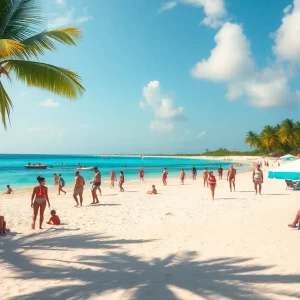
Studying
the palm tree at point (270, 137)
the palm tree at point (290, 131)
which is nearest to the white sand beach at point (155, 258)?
the palm tree at point (290, 131)

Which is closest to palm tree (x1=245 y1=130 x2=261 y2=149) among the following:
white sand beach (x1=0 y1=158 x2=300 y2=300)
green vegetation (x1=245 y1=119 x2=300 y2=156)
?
green vegetation (x1=245 y1=119 x2=300 y2=156)

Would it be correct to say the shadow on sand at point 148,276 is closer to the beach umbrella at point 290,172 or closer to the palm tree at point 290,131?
the beach umbrella at point 290,172

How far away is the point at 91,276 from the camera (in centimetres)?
502

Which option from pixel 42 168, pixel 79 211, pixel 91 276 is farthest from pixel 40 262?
pixel 42 168

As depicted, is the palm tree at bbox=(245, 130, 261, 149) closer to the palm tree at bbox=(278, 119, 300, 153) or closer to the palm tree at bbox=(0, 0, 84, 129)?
the palm tree at bbox=(278, 119, 300, 153)

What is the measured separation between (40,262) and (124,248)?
1.73 metres

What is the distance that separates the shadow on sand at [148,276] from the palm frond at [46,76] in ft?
12.0

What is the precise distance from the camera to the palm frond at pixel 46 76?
6663mm

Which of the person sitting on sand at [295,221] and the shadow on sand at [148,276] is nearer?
the shadow on sand at [148,276]

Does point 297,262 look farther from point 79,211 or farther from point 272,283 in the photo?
point 79,211

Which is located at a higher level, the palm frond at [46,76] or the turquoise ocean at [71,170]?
the palm frond at [46,76]

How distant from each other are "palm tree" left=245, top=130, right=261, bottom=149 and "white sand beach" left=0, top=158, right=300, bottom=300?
270 feet

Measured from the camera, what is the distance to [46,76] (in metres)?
6.75

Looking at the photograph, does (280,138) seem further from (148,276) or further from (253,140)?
(148,276)
